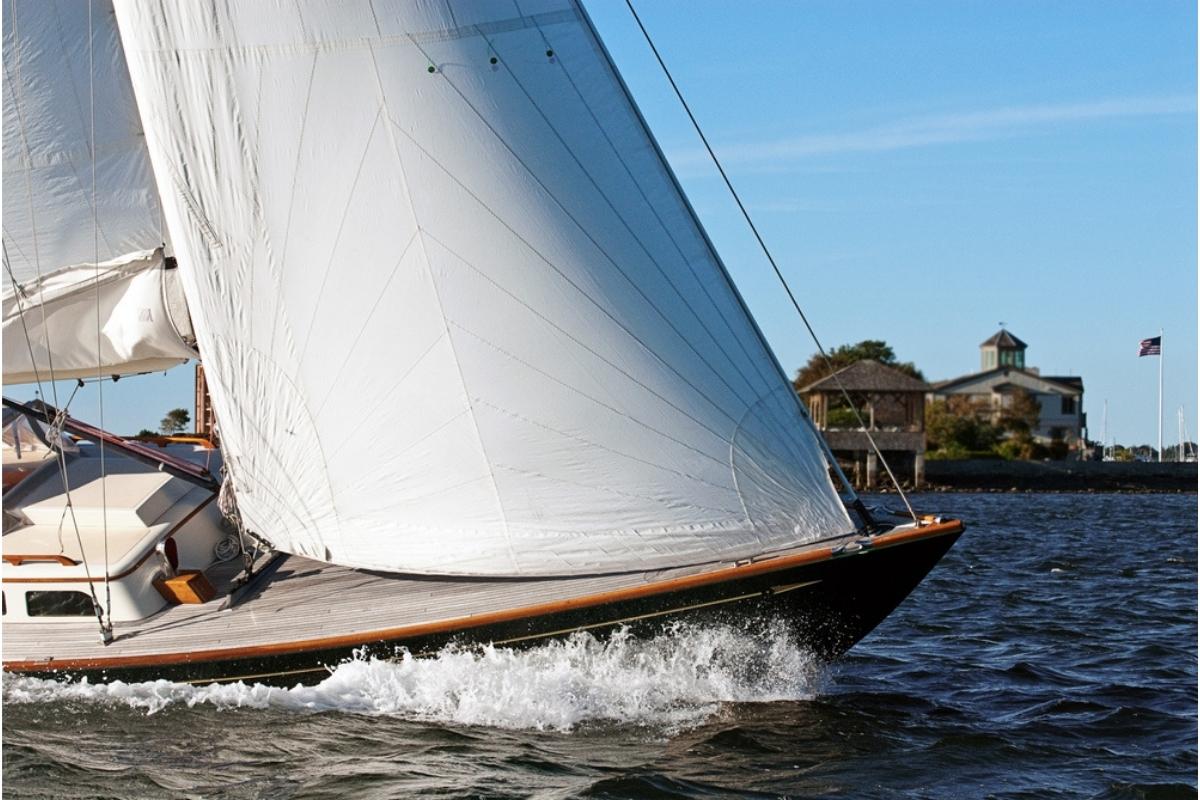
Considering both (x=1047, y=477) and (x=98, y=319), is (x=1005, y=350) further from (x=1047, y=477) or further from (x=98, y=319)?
(x=98, y=319)

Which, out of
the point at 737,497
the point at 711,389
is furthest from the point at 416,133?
the point at 737,497

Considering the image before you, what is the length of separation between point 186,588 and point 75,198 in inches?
150

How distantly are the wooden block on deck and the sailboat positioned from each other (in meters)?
0.43

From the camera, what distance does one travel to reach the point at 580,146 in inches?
434

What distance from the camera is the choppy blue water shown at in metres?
9.48

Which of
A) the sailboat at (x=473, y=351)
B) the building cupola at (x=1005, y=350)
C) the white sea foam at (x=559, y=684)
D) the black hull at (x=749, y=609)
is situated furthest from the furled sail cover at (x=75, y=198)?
the building cupola at (x=1005, y=350)

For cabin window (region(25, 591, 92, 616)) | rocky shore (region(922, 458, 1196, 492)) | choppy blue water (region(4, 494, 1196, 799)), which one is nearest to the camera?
choppy blue water (region(4, 494, 1196, 799))

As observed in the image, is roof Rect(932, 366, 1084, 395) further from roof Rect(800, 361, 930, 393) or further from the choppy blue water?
the choppy blue water

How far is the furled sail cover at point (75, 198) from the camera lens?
12.9m

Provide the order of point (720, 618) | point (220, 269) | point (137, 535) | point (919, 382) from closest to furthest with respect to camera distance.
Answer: point (720, 618), point (220, 269), point (137, 535), point (919, 382)

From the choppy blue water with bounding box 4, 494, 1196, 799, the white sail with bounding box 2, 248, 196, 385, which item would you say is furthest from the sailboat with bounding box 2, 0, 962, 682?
the white sail with bounding box 2, 248, 196, 385

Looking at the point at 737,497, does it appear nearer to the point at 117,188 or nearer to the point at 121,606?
the point at 121,606

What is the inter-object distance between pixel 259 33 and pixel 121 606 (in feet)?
15.5

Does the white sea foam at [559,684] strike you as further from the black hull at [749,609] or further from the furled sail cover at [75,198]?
the furled sail cover at [75,198]
